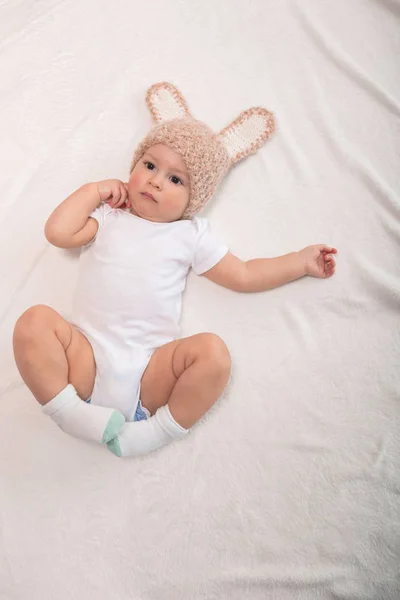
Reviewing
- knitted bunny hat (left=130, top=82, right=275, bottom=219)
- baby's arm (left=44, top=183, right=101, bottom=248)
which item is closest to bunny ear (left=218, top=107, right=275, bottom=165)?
knitted bunny hat (left=130, top=82, right=275, bottom=219)

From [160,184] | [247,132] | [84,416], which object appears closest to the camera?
[84,416]

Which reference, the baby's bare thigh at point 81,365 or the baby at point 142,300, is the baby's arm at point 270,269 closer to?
the baby at point 142,300

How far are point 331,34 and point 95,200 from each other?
819 mm

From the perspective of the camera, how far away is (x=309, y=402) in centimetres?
117

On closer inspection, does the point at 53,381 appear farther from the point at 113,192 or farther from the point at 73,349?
the point at 113,192

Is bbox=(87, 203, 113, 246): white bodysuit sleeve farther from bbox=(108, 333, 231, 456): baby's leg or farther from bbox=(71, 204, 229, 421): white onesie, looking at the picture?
bbox=(108, 333, 231, 456): baby's leg

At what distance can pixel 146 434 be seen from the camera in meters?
1.10

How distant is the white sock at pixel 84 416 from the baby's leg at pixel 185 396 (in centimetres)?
4

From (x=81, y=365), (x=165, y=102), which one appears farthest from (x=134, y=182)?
(x=81, y=365)

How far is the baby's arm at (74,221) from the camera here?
47.2 inches

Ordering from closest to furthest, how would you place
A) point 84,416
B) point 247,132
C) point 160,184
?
point 84,416, point 160,184, point 247,132

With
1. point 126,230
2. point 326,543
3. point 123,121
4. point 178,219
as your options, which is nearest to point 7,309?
point 126,230

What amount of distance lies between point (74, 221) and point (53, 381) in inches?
14.2

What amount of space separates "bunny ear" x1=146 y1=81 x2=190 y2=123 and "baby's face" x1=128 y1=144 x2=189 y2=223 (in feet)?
0.66
